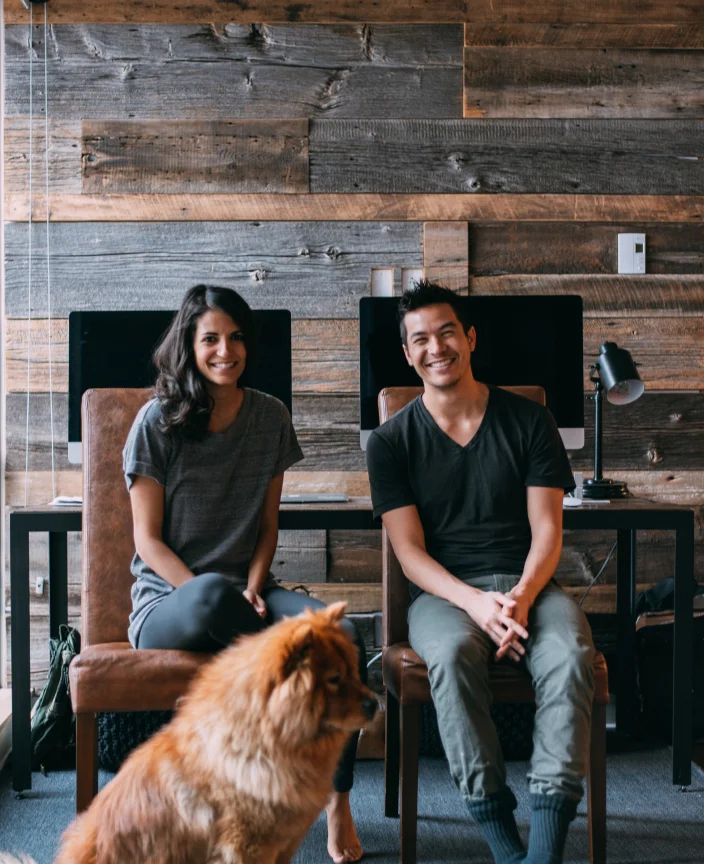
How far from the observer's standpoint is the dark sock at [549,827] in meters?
1.55

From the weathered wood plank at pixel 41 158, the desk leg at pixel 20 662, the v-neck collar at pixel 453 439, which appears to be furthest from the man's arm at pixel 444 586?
the weathered wood plank at pixel 41 158

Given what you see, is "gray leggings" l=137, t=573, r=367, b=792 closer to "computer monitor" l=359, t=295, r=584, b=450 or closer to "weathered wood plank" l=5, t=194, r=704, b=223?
"computer monitor" l=359, t=295, r=584, b=450

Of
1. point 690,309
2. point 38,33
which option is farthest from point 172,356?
point 690,309

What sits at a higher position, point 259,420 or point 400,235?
point 400,235

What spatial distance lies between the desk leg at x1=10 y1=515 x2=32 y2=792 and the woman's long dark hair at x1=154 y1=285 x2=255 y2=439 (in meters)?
0.62

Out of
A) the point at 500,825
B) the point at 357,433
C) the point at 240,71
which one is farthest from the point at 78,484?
the point at 500,825

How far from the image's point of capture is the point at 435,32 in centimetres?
322

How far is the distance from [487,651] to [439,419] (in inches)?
23.5

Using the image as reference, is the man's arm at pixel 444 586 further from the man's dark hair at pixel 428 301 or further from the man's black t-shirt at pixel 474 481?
the man's dark hair at pixel 428 301

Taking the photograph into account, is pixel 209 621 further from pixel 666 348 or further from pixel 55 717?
pixel 666 348

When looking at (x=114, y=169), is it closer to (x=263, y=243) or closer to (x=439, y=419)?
(x=263, y=243)

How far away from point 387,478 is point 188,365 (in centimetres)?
56

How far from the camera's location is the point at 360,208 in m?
3.23

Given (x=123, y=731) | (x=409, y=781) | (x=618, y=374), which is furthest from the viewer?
(x=618, y=374)
